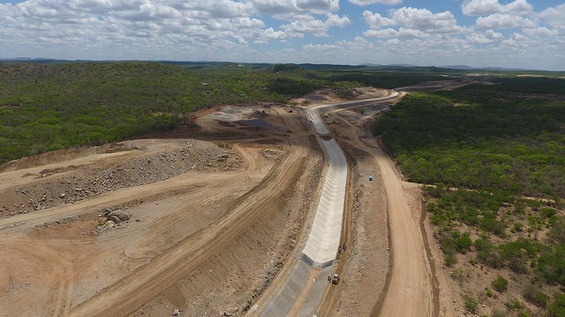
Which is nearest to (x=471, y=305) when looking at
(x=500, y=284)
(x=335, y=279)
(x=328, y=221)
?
(x=500, y=284)

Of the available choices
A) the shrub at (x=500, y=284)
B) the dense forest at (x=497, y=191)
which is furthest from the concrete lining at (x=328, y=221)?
the shrub at (x=500, y=284)

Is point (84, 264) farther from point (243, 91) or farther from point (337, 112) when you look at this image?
point (243, 91)

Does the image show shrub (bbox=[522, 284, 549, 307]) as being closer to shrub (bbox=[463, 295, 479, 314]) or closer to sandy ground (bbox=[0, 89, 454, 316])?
shrub (bbox=[463, 295, 479, 314])

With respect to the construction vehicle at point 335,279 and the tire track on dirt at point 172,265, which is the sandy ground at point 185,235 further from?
the construction vehicle at point 335,279

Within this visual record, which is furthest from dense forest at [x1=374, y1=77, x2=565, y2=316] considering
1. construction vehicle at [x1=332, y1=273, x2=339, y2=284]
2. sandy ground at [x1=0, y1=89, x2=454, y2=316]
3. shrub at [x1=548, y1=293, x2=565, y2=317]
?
construction vehicle at [x1=332, y1=273, x2=339, y2=284]

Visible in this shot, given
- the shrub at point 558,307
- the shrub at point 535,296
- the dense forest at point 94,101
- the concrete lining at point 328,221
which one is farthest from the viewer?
the dense forest at point 94,101
